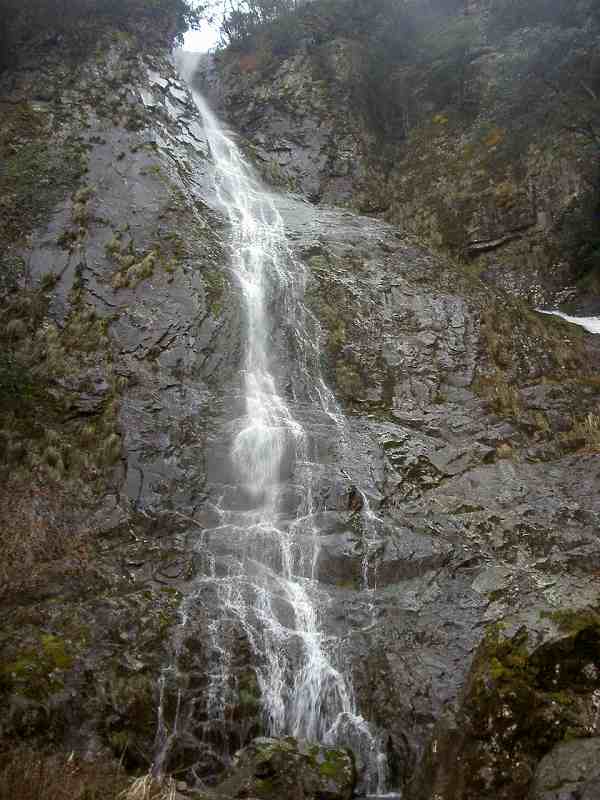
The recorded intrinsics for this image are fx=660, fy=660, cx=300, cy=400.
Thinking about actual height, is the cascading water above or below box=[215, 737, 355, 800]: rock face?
above

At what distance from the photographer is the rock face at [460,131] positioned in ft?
74.6

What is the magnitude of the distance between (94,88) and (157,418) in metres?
14.6

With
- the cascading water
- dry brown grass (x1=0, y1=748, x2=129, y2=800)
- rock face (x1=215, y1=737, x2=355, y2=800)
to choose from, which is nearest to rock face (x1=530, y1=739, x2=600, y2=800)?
rock face (x1=215, y1=737, x2=355, y2=800)

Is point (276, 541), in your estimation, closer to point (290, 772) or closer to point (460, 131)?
point (290, 772)

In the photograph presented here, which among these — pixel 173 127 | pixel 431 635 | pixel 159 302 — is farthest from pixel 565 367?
pixel 173 127

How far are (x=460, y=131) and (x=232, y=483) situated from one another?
69.1 feet

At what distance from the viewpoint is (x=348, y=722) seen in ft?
28.9

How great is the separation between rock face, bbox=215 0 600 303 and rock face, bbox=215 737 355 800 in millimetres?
17207

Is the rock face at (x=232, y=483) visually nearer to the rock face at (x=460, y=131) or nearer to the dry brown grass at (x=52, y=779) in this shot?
the dry brown grass at (x=52, y=779)

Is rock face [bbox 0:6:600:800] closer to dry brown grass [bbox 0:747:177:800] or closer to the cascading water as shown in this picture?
the cascading water

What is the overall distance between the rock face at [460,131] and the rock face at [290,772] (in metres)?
17.2

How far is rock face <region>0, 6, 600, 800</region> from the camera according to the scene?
298 inches

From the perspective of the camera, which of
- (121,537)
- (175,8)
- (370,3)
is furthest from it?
(370,3)

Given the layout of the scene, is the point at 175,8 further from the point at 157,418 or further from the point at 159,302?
the point at 157,418
